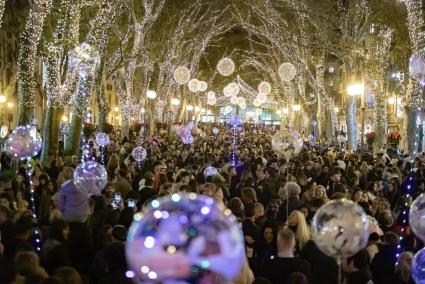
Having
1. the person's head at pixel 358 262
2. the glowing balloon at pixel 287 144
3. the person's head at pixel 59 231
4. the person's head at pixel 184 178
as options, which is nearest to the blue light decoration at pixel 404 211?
the person's head at pixel 358 262

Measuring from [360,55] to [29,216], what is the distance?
21842mm

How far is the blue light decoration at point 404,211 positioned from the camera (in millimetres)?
7621

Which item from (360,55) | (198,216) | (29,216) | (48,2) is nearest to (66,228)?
(29,216)

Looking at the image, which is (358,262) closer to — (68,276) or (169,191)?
(68,276)

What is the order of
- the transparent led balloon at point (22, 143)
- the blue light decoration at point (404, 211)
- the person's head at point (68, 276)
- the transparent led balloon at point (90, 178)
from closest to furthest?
the person's head at point (68, 276) → the blue light decoration at point (404, 211) → the transparent led balloon at point (90, 178) → the transparent led balloon at point (22, 143)

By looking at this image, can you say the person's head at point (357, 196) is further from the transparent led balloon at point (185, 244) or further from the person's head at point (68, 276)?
the transparent led balloon at point (185, 244)

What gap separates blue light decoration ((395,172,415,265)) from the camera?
7621mm

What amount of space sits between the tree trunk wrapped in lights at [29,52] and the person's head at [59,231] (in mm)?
11645

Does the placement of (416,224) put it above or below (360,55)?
below

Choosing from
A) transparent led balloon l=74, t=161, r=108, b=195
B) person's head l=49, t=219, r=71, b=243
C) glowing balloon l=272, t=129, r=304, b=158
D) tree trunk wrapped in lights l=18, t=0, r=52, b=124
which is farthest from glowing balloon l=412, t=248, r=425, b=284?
tree trunk wrapped in lights l=18, t=0, r=52, b=124

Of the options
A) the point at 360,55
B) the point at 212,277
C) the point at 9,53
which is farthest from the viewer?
the point at 9,53

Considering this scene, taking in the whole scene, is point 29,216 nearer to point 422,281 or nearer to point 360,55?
point 422,281

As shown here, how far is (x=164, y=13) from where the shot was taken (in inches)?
1300

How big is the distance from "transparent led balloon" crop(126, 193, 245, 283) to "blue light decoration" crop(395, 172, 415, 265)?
3389 mm
